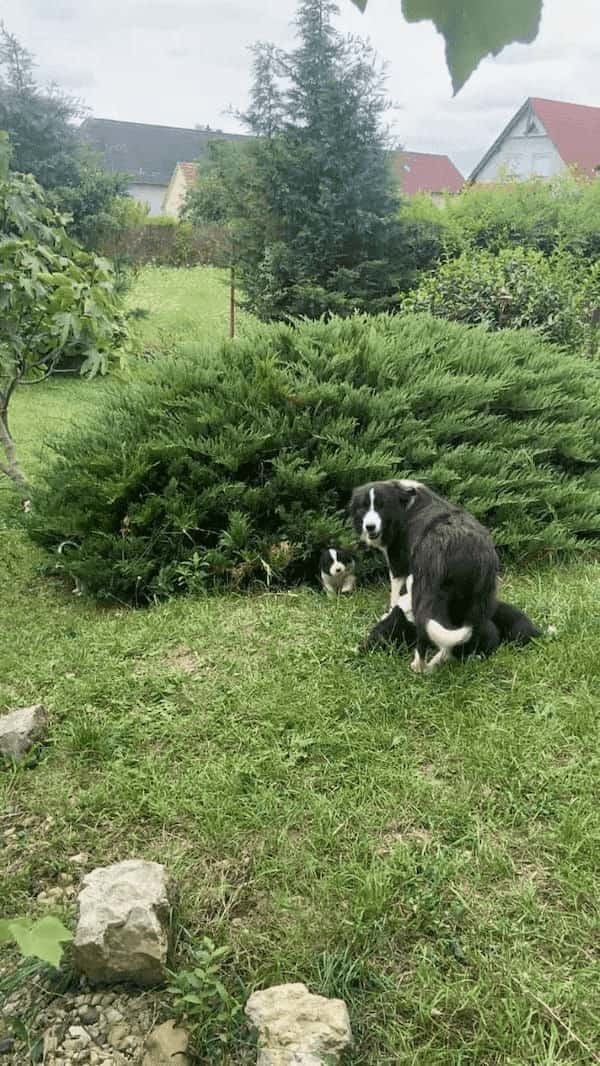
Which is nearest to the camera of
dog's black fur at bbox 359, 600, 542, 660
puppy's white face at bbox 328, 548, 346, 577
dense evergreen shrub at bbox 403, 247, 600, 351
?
A: dog's black fur at bbox 359, 600, 542, 660

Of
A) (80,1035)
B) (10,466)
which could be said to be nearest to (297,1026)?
(80,1035)

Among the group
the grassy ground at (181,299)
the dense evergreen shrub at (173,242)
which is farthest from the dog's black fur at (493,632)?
the dense evergreen shrub at (173,242)

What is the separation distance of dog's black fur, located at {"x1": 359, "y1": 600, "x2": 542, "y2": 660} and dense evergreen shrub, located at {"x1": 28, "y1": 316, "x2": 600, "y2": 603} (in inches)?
46.2

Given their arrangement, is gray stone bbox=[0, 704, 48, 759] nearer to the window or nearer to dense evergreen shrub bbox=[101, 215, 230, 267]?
the window

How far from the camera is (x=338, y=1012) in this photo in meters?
1.85

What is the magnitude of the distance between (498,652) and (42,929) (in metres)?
2.77

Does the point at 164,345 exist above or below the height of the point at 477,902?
above

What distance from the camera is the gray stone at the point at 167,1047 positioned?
6.11ft

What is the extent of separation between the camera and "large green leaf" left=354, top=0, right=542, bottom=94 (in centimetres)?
77

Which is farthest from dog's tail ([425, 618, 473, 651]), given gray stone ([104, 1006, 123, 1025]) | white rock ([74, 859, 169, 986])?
gray stone ([104, 1006, 123, 1025])

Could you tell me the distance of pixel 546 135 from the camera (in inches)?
40.1

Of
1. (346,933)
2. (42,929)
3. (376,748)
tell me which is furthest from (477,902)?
(42,929)

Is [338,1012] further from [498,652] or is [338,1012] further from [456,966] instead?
[498,652]

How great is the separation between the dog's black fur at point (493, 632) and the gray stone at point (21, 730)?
5.09 feet
